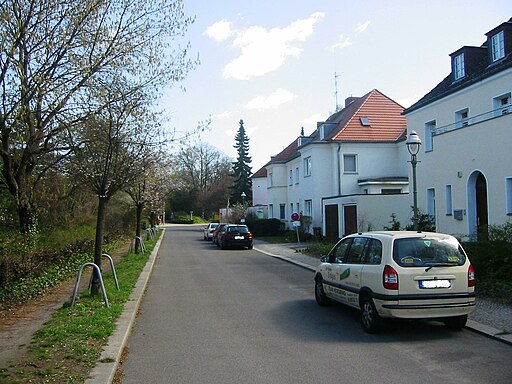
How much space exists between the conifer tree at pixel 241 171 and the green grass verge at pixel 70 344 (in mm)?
64251

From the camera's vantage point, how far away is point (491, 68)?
784 inches

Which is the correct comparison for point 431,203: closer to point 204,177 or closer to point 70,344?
point 70,344

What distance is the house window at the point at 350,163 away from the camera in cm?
3623

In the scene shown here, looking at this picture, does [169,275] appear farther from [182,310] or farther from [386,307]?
[386,307]

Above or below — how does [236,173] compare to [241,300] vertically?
above

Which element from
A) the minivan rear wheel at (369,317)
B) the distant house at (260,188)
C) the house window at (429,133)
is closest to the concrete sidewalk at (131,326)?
the minivan rear wheel at (369,317)

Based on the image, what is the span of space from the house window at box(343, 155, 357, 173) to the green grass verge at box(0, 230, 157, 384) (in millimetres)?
26701

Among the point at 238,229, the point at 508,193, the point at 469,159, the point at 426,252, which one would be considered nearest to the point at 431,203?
the point at 469,159

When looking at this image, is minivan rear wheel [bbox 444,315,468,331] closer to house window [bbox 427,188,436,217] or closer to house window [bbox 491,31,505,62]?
house window [bbox 427,188,436,217]

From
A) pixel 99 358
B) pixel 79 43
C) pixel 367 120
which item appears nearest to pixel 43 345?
pixel 99 358

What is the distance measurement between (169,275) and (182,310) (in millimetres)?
6735

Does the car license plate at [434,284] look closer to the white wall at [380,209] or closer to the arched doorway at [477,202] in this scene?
the arched doorway at [477,202]

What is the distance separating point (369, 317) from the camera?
8.47 meters

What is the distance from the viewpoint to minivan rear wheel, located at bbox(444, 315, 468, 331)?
8.52 meters
